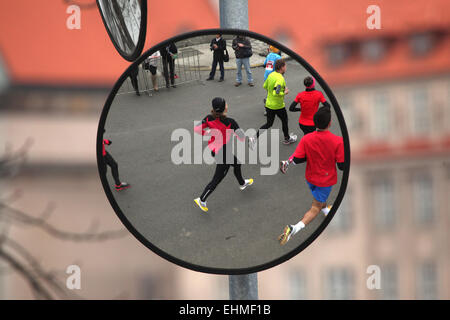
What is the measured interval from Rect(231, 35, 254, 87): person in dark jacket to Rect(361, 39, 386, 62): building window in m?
15.8

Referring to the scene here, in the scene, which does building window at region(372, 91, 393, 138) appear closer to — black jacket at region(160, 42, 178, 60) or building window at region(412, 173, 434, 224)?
building window at region(412, 173, 434, 224)

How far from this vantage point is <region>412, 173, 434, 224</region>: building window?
93.6ft

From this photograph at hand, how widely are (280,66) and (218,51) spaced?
0.67ft

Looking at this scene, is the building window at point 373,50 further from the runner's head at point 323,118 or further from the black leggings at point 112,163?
the black leggings at point 112,163

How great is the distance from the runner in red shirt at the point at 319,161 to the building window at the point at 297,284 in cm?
2790

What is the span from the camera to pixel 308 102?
5.65ft

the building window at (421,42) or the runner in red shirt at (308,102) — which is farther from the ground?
the building window at (421,42)

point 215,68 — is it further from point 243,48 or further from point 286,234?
point 286,234

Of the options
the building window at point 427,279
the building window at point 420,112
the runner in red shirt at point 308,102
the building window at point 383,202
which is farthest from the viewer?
the building window at point 427,279

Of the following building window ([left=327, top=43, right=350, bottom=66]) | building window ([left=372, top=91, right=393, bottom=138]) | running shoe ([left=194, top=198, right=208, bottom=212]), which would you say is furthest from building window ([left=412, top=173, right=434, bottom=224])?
running shoe ([left=194, top=198, right=208, bottom=212])

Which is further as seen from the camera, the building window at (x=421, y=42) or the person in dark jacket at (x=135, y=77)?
the building window at (x=421, y=42)

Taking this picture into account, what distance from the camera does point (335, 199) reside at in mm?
1764

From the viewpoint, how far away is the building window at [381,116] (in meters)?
23.2

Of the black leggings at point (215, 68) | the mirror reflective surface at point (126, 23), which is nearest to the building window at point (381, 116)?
the mirror reflective surface at point (126, 23)
